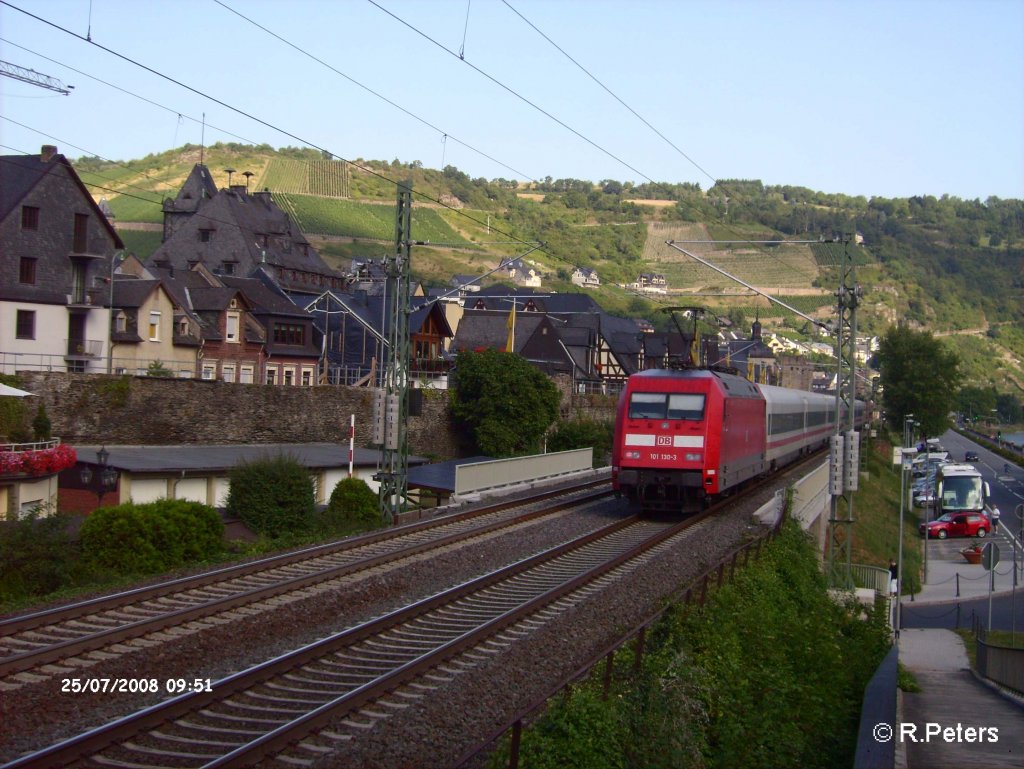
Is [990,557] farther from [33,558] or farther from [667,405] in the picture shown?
[33,558]

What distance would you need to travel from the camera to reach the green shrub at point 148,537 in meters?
17.5

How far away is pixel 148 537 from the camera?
17938mm

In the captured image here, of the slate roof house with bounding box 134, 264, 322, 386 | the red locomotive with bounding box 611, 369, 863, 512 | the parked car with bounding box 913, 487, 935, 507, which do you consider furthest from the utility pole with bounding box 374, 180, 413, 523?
the parked car with bounding box 913, 487, 935, 507

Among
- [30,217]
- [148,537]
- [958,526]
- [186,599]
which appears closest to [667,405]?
[148,537]

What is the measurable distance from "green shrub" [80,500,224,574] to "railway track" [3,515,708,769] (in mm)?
5396

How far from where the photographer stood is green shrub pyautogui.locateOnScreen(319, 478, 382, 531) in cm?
2364

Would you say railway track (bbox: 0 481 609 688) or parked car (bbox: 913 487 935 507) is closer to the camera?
railway track (bbox: 0 481 609 688)

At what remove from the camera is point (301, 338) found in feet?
196

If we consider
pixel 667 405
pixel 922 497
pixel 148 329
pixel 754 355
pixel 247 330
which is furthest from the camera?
pixel 754 355

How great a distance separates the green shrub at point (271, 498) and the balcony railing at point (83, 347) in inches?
950

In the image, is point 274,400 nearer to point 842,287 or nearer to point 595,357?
point 842,287

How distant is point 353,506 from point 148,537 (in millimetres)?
6747

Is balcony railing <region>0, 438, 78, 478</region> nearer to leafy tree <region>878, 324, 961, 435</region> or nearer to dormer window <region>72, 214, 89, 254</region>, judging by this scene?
dormer window <region>72, 214, 89, 254</region>

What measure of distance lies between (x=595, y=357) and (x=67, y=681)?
72.6 metres
